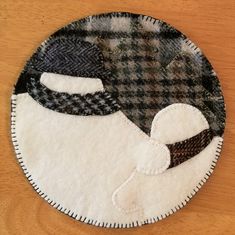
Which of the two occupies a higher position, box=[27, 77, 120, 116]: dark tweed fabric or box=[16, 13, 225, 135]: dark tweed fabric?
box=[16, 13, 225, 135]: dark tweed fabric

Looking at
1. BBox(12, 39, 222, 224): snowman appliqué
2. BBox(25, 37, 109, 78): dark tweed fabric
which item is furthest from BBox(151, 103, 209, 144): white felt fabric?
BBox(25, 37, 109, 78): dark tweed fabric

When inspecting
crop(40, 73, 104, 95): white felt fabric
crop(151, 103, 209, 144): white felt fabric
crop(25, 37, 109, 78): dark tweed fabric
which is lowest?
crop(151, 103, 209, 144): white felt fabric

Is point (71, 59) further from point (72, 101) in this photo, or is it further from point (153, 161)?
point (153, 161)

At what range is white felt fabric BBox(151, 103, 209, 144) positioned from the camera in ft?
2.56

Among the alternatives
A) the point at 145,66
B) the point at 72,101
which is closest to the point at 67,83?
the point at 72,101

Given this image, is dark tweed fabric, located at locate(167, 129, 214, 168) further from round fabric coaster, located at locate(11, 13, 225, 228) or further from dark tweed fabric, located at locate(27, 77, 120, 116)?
dark tweed fabric, located at locate(27, 77, 120, 116)

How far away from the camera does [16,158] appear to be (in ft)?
2.57

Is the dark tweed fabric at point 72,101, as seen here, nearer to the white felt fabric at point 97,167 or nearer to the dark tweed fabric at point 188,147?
the white felt fabric at point 97,167

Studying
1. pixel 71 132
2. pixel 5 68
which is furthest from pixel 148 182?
pixel 5 68

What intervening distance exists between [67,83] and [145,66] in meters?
0.14

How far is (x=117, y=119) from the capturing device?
79cm

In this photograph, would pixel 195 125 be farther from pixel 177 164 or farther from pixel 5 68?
pixel 5 68

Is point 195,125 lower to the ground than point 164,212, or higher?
higher

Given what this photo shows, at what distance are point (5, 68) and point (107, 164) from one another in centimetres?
26
